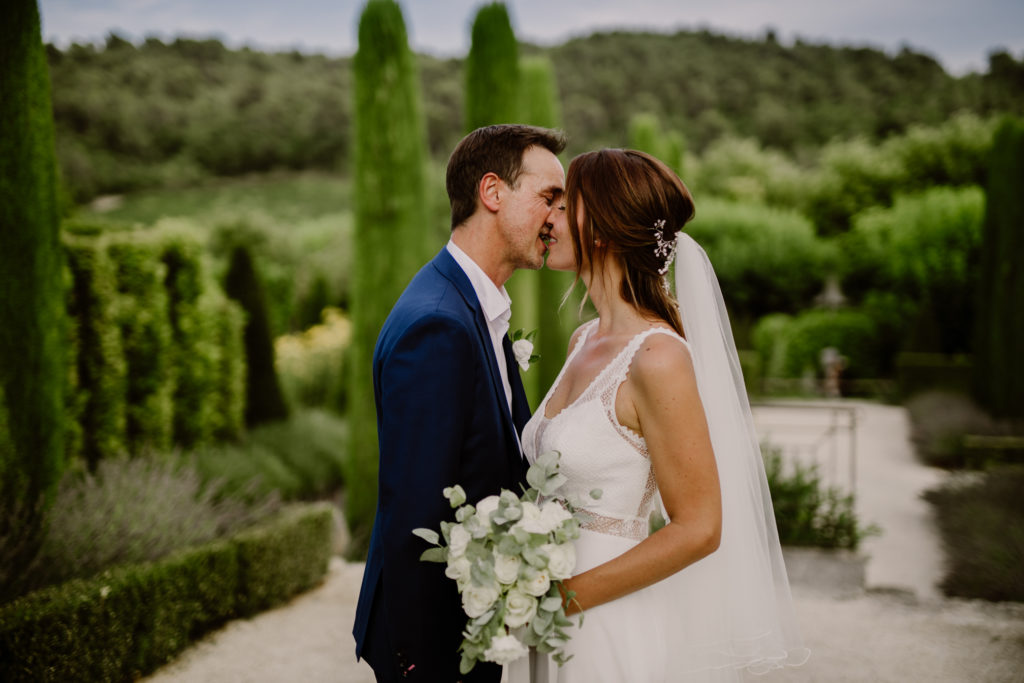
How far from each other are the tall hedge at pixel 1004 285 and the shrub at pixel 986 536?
517 centimetres

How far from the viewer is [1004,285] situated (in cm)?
1232

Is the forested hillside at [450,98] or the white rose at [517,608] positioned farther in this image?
the forested hillside at [450,98]

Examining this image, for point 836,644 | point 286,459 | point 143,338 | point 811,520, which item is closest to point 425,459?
point 836,644

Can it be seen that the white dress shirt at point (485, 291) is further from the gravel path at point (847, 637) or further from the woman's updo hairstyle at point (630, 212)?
the gravel path at point (847, 637)

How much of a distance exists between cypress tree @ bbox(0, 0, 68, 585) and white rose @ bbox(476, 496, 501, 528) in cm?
405

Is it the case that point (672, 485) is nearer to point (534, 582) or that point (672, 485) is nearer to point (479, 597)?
point (534, 582)

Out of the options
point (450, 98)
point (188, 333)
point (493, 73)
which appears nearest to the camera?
point (188, 333)

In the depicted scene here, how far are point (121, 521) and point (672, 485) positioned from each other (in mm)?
4547

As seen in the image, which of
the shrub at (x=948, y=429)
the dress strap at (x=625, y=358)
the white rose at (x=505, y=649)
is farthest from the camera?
the shrub at (x=948, y=429)

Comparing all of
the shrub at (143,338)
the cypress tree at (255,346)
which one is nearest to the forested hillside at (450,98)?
the cypress tree at (255,346)

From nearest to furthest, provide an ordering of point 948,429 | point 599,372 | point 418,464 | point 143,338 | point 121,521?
point 418,464 → point 599,372 → point 121,521 → point 143,338 → point 948,429

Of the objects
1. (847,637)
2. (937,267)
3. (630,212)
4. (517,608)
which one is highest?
(937,267)

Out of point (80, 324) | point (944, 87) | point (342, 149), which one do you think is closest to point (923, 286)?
point (80, 324)

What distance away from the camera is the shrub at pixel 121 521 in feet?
14.8
